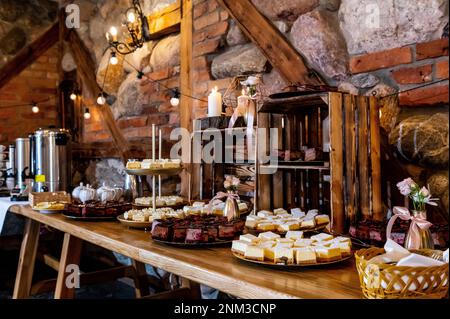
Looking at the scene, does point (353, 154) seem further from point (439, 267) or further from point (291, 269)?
point (439, 267)

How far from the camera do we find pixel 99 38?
4.43m

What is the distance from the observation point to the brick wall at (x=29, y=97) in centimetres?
509

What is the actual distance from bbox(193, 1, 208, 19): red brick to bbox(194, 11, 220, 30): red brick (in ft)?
0.10

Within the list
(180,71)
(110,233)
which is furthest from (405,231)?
(180,71)

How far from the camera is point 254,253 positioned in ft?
4.46

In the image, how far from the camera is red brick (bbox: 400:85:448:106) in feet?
5.82

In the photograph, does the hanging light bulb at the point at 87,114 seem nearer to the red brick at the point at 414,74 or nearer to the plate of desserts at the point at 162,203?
the plate of desserts at the point at 162,203

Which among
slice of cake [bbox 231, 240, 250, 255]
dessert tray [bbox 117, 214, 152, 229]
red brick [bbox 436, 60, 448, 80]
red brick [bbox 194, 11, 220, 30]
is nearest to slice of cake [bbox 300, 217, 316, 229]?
slice of cake [bbox 231, 240, 250, 255]

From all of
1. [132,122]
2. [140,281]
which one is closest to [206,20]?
[132,122]

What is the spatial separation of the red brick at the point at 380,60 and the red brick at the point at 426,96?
0.46ft

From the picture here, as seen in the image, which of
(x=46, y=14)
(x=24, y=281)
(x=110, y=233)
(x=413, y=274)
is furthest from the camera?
(x=46, y=14)

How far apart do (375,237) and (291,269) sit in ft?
1.20

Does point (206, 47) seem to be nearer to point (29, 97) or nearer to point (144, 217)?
point (144, 217)

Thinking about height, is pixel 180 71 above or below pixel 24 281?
above
